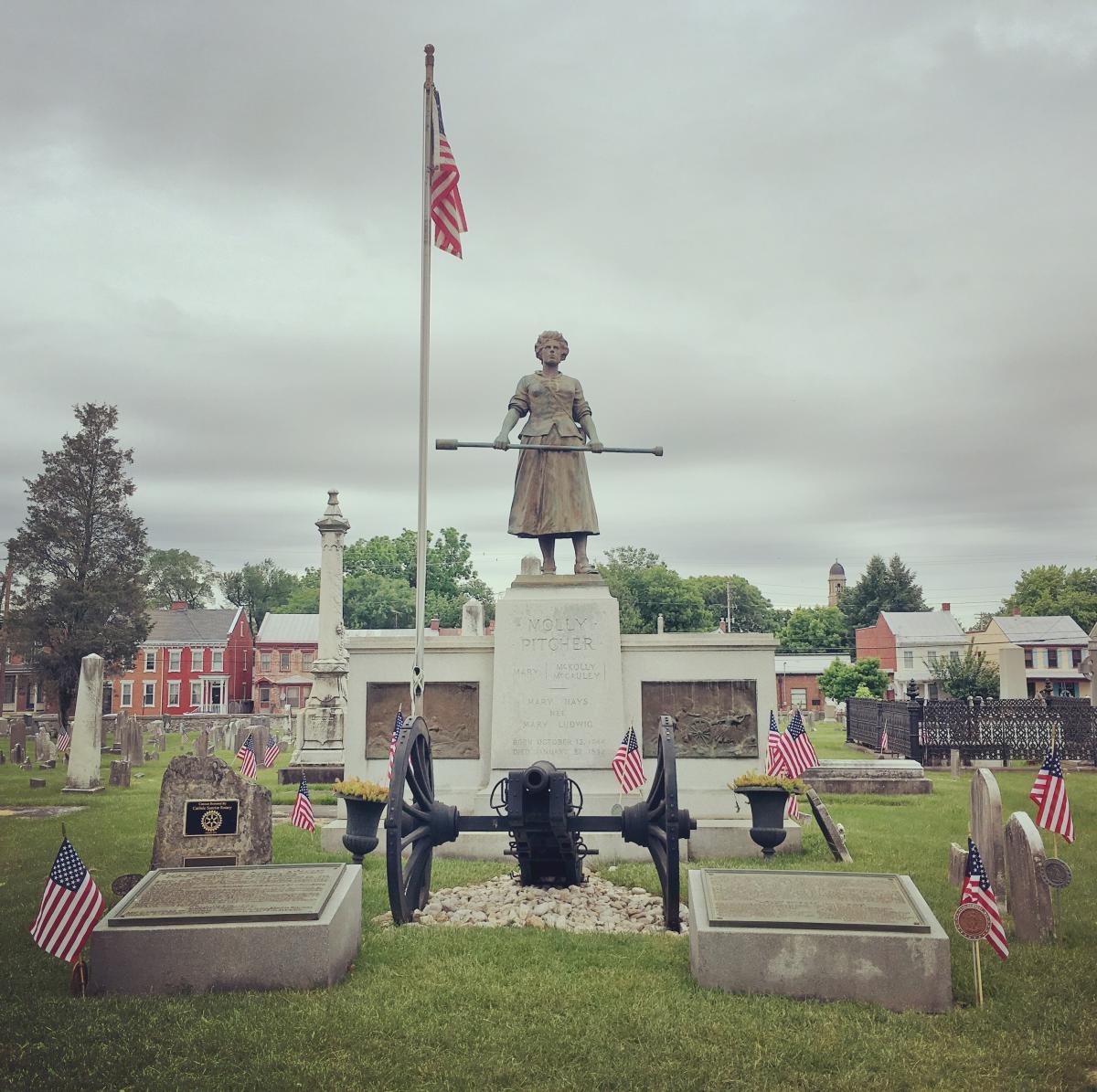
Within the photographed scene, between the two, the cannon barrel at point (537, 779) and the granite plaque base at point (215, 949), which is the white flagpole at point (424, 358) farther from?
the granite plaque base at point (215, 949)

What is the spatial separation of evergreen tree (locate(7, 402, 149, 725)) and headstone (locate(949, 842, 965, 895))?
34373mm

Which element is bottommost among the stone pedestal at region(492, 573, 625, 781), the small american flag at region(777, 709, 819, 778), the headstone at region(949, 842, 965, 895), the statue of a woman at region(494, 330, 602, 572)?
the headstone at region(949, 842, 965, 895)

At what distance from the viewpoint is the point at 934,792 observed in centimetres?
1736

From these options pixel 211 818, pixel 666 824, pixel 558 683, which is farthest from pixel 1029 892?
pixel 211 818

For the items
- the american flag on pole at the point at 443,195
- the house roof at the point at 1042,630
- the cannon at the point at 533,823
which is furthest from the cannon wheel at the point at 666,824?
the house roof at the point at 1042,630

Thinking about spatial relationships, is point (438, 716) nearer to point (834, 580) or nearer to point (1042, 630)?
point (1042, 630)

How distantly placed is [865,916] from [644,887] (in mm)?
3617

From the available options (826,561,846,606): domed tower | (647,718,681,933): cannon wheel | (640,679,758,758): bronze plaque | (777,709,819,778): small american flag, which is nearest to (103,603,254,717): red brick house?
(640,679,758,758): bronze plaque

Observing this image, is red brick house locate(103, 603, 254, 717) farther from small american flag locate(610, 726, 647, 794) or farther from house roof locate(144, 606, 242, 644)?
small american flag locate(610, 726, 647, 794)

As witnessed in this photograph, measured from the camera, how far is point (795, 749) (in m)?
11.0

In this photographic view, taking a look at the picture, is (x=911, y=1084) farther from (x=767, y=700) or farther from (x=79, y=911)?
(x=767, y=700)

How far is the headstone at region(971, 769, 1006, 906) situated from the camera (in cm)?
834

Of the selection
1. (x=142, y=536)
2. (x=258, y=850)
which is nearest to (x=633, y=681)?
(x=258, y=850)

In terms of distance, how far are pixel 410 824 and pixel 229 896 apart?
1648 millimetres
